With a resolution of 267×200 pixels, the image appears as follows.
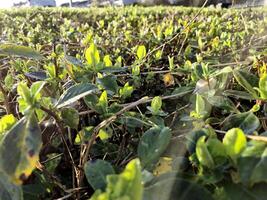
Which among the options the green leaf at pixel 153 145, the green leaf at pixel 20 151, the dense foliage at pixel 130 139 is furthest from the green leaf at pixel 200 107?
the green leaf at pixel 20 151

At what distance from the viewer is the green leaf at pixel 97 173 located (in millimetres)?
445

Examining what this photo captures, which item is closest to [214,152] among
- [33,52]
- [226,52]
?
[33,52]

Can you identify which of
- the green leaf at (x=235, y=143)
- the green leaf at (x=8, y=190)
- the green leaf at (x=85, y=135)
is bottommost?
the green leaf at (x=8, y=190)

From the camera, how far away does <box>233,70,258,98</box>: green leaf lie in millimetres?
633

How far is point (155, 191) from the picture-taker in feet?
1.42

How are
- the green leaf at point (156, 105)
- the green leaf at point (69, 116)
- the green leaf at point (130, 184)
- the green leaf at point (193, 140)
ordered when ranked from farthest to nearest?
the green leaf at point (156, 105), the green leaf at point (69, 116), the green leaf at point (193, 140), the green leaf at point (130, 184)

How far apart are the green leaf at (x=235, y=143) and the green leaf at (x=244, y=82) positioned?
0.22m

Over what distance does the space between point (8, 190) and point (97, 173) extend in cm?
12

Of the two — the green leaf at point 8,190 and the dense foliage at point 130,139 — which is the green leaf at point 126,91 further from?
the green leaf at point 8,190

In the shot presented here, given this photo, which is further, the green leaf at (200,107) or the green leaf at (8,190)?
the green leaf at (200,107)

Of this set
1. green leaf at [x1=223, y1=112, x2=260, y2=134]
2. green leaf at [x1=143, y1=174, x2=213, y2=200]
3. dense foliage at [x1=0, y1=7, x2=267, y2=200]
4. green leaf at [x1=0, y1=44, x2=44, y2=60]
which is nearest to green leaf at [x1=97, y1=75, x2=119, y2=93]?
dense foliage at [x1=0, y1=7, x2=267, y2=200]

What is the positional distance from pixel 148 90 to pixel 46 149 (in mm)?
475

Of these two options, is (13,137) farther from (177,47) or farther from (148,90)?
(177,47)

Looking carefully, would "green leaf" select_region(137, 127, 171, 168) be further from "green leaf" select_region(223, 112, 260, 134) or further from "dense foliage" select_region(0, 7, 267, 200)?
"green leaf" select_region(223, 112, 260, 134)
